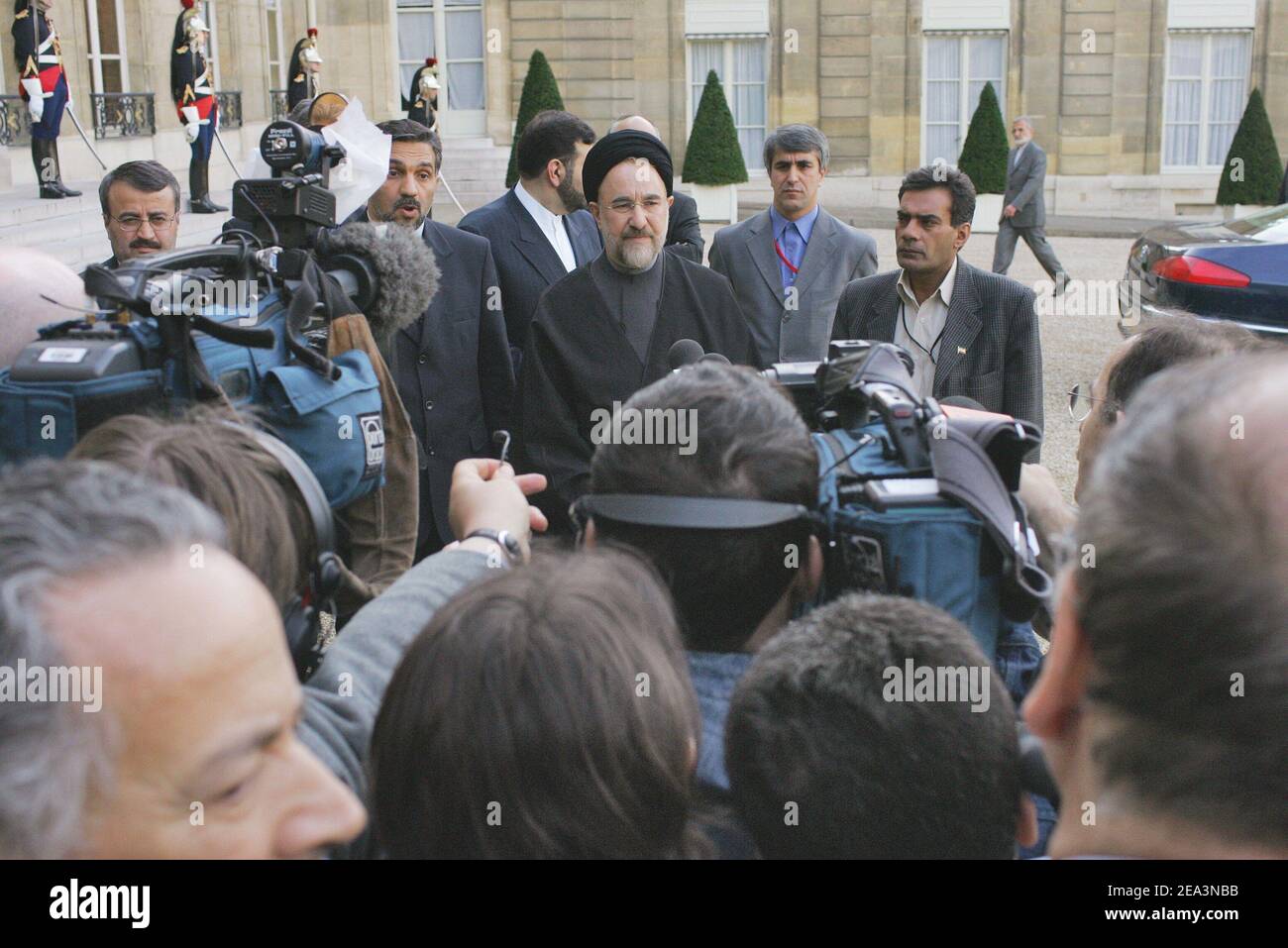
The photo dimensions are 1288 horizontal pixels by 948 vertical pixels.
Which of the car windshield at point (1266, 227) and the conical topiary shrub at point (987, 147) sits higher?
the conical topiary shrub at point (987, 147)

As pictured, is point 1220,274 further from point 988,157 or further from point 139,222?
point 988,157

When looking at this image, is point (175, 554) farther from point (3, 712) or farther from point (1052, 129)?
point (1052, 129)

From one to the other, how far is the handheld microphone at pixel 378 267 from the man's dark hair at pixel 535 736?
115 cm

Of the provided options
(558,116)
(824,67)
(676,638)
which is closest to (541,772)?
(676,638)

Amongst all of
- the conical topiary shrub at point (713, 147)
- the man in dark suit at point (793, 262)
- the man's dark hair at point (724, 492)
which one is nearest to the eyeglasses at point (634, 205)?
the man in dark suit at point (793, 262)

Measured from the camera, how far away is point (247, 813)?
1189 millimetres

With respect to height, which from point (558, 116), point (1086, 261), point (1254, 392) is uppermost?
point (558, 116)

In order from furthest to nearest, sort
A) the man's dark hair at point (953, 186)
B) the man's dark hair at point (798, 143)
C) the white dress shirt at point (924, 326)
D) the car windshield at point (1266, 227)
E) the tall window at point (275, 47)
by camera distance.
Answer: the tall window at point (275, 47), the car windshield at point (1266, 227), the man's dark hair at point (798, 143), the man's dark hair at point (953, 186), the white dress shirt at point (924, 326)

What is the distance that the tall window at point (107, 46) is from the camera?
1853 cm

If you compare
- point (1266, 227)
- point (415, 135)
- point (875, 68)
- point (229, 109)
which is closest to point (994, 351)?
point (415, 135)

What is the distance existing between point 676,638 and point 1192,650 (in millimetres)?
557

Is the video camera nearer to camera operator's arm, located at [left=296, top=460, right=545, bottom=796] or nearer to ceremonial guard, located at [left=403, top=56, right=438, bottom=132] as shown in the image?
camera operator's arm, located at [left=296, top=460, right=545, bottom=796]

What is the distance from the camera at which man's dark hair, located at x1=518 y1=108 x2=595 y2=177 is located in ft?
17.5

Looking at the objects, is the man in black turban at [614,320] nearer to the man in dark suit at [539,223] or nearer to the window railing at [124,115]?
the man in dark suit at [539,223]
